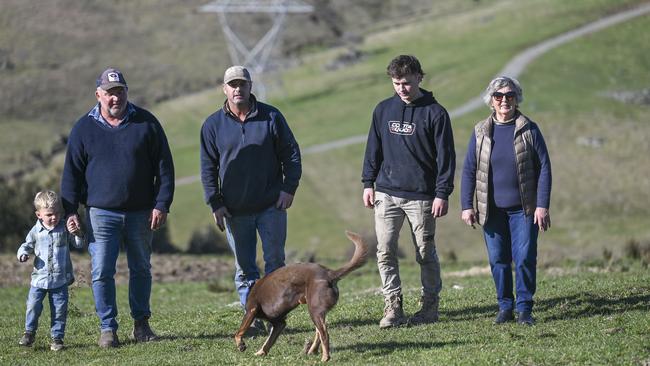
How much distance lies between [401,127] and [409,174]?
49 centimetres

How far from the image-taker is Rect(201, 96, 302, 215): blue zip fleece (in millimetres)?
10766

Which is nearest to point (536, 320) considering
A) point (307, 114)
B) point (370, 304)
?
point (370, 304)

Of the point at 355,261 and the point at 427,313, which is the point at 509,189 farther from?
the point at 355,261

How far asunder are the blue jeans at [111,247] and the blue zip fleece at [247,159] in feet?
2.63

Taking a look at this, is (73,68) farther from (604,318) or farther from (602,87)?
(604,318)

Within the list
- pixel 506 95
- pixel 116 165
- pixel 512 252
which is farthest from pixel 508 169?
pixel 116 165

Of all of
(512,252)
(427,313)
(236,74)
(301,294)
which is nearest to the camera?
(301,294)

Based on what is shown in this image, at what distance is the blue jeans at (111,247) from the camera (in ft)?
→ 35.2

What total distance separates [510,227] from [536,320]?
1034 mm

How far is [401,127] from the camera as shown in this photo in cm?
1089

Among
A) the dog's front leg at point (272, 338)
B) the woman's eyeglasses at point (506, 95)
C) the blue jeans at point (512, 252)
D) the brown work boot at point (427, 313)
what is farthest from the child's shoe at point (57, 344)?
the woman's eyeglasses at point (506, 95)

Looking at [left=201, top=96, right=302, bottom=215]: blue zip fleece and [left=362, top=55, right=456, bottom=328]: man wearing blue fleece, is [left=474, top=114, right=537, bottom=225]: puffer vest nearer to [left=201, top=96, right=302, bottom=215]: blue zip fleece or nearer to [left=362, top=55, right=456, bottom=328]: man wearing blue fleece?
[left=362, top=55, right=456, bottom=328]: man wearing blue fleece

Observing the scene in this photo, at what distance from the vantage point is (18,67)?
238 ft

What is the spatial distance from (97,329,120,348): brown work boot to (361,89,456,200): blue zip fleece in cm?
320
